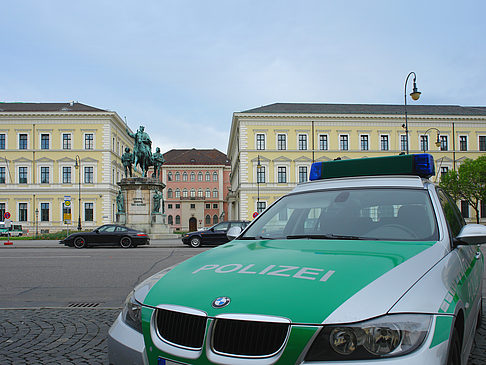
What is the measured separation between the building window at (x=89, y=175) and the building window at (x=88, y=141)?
112 inches

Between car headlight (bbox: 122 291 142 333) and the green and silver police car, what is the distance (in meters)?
0.01

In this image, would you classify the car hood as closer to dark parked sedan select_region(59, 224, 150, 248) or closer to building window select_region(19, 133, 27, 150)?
dark parked sedan select_region(59, 224, 150, 248)

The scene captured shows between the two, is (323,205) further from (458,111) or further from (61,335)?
(458,111)

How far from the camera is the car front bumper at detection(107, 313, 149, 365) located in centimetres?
241

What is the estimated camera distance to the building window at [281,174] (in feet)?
200

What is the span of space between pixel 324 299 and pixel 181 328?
769 millimetres

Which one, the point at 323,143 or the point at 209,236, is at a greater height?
the point at 323,143

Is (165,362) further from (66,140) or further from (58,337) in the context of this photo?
(66,140)

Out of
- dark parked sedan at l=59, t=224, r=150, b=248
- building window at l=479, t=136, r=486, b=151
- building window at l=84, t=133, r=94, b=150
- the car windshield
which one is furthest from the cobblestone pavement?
building window at l=479, t=136, r=486, b=151

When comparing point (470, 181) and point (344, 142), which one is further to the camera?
point (344, 142)

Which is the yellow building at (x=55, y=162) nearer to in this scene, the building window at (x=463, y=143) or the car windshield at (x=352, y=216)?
the building window at (x=463, y=143)

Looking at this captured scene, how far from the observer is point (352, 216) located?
11.7ft

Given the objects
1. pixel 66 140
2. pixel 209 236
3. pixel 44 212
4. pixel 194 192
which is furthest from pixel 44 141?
pixel 209 236

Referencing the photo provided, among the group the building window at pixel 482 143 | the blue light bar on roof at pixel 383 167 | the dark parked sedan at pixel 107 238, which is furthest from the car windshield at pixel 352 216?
the building window at pixel 482 143
